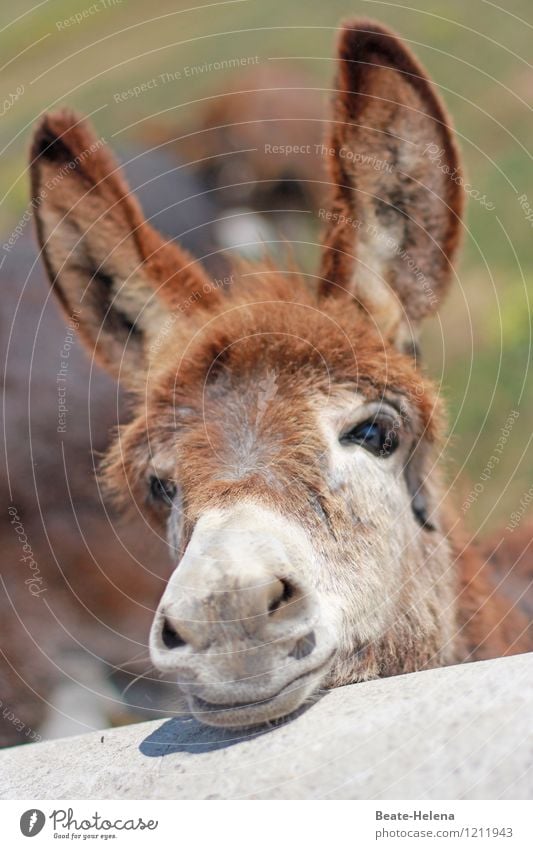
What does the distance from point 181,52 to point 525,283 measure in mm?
4388

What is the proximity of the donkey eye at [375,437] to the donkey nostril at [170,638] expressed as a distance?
0.83 m

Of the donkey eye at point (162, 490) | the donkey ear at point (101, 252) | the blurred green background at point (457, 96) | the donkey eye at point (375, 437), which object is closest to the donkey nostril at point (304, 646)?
the donkey eye at point (375, 437)

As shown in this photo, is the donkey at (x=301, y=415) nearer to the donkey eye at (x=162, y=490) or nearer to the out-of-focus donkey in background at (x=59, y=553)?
the donkey eye at (x=162, y=490)

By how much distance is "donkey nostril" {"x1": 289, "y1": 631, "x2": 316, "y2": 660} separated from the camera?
2.11 meters

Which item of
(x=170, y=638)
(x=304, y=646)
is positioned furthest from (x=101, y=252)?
(x=304, y=646)

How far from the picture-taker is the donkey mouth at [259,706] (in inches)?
83.7

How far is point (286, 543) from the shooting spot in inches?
84.2

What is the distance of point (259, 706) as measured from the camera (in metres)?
2.13

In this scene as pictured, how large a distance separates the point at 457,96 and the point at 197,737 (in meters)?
5.34

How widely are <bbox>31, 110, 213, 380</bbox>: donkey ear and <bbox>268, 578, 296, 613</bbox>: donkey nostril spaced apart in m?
1.52

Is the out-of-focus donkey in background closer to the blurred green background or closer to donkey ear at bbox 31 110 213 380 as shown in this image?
donkey ear at bbox 31 110 213 380

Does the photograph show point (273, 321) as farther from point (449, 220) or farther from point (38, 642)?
point (38, 642)

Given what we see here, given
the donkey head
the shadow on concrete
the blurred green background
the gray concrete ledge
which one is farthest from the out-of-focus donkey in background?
the gray concrete ledge

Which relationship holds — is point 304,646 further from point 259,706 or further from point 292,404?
point 292,404
